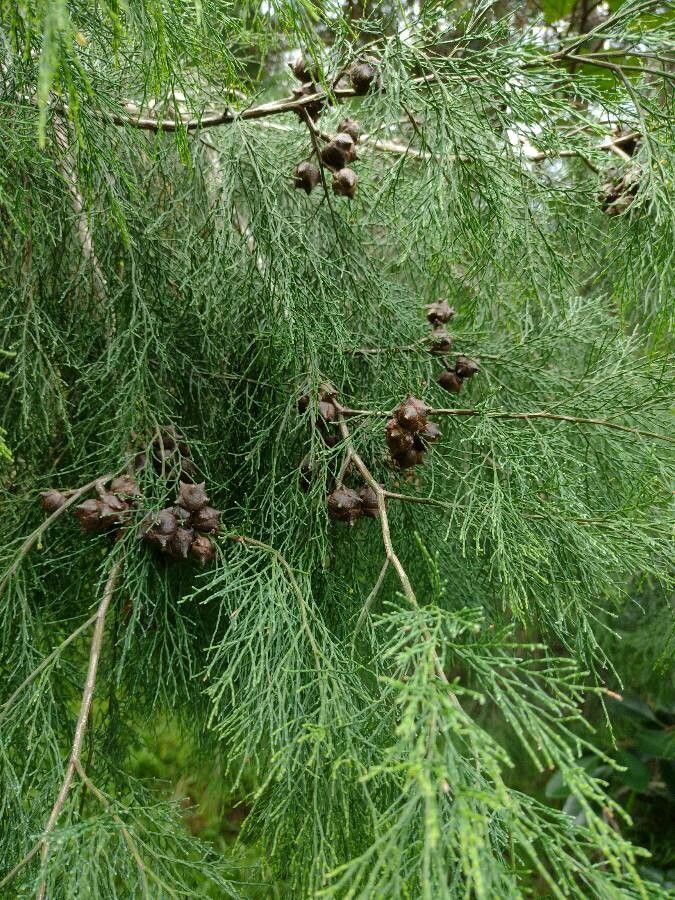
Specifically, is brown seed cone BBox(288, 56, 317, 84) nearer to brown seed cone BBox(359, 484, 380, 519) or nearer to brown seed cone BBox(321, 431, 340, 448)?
brown seed cone BBox(321, 431, 340, 448)

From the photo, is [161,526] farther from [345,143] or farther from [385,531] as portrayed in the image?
[345,143]

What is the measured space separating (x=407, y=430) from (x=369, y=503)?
0.14 meters

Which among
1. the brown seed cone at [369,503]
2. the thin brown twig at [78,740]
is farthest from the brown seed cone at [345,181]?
the thin brown twig at [78,740]

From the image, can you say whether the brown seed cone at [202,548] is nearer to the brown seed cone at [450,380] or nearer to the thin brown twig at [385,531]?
the thin brown twig at [385,531]

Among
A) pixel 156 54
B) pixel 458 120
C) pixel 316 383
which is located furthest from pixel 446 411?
pixel 156 54

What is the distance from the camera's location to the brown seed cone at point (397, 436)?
1126 millimetres

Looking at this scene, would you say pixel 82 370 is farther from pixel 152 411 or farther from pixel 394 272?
pixel 394 272

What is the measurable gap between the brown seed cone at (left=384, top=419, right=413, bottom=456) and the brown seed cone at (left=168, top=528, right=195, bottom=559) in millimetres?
362

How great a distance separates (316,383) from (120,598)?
21.1 inches

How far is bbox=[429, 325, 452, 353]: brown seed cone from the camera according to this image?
1.40 metres

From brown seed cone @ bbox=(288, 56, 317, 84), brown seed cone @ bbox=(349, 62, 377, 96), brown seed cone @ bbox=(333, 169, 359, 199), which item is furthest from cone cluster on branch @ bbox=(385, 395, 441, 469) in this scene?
brown seed cone @ bbox=(288, 56, 317, 84)

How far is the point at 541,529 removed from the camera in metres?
1.17

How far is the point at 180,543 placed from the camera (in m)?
1.12

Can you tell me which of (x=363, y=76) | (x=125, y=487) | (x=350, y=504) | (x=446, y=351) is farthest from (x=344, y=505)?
(x=363, y=76)
